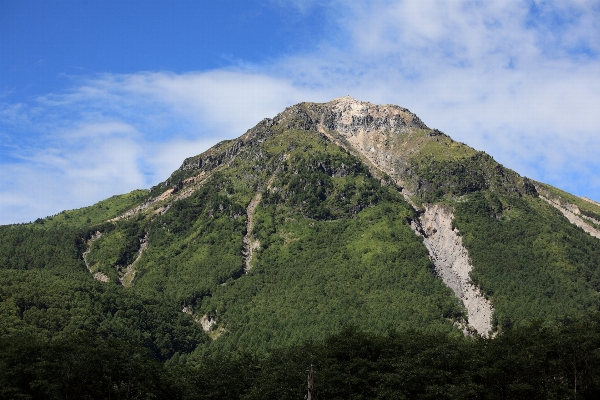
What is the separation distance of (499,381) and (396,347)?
18.7m

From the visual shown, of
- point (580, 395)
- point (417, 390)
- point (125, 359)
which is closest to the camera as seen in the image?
point (580, 395)

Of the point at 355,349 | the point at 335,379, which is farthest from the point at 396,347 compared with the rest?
the point at 335,379

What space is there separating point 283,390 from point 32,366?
131 ft

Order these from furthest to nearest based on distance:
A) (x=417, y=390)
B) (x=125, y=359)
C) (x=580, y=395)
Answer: (x=125, y=359)
(x=417, y=390)
(x=580, y=395)

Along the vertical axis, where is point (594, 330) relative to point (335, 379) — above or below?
above

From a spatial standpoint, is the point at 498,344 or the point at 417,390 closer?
the point at 417,390

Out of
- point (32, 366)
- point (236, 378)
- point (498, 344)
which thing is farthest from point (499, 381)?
point (32, 366)

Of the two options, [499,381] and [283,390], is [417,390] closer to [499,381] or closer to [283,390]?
[499,381]

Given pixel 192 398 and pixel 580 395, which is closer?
pixel 580 395

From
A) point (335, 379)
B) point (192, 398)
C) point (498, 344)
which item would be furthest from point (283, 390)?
point (498, 344)

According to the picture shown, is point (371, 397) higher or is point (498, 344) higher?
point (498, 344)

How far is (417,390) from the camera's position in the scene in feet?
342

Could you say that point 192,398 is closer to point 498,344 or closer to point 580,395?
point 498,344

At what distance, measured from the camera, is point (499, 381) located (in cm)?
10469
